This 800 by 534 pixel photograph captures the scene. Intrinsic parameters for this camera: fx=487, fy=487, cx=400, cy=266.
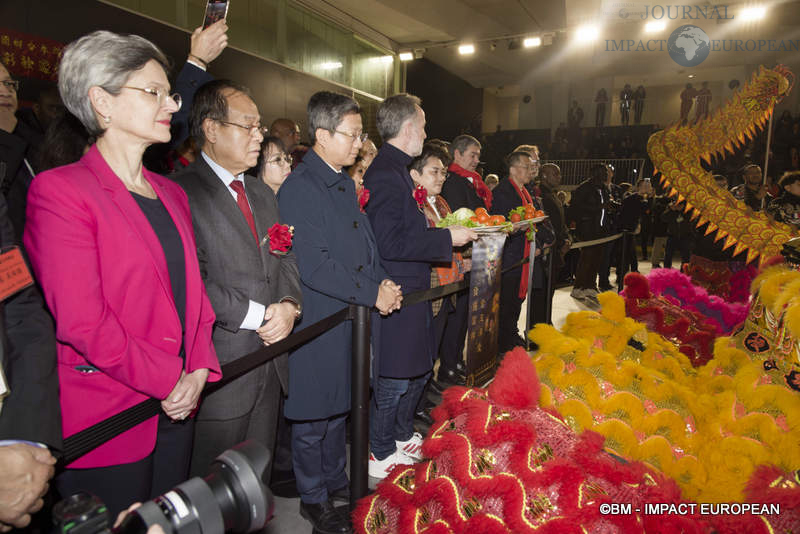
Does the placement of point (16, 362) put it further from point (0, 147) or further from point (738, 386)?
point (738, 386)

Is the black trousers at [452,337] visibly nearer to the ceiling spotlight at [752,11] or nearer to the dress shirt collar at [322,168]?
the dress shirt collar at [322,168]

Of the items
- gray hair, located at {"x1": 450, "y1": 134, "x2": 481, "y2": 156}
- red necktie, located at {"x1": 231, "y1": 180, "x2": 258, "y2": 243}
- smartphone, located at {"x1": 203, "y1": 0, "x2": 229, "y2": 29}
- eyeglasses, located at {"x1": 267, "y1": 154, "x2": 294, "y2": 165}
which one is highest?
smartphone, located at {"x1": 203, "y1": 0, "x2": 229, "y2": 29}

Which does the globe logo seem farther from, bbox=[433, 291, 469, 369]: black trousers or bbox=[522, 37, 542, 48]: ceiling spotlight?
bbox=[433, 291, 469, 369]: black trousers

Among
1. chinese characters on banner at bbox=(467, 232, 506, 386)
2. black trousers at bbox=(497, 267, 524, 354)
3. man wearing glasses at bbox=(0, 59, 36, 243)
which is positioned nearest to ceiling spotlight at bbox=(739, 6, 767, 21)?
black trousers at bbox=(497, 267, 524, 354)

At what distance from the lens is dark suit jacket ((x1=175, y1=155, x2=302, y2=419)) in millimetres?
1480

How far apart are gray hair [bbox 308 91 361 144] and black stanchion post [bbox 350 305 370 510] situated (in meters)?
0.75

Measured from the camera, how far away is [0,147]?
4.87ft

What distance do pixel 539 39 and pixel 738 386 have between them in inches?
433

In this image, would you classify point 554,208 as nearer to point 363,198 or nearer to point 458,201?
point 458,201

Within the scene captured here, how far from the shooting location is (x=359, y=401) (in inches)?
72.0

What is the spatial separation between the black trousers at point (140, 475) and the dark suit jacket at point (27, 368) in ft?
0.58

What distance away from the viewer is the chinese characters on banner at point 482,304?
240 cm

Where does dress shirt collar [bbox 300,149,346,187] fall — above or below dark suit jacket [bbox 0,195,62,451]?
above

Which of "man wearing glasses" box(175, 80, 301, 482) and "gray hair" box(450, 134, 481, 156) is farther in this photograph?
"gray hair" box(450, 134, 481, 156)
